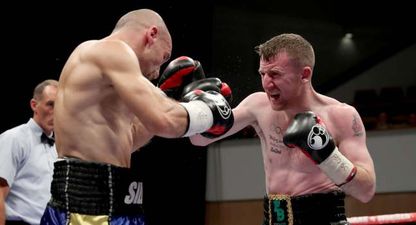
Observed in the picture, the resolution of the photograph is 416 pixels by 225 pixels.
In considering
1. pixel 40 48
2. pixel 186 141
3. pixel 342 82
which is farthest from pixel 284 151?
pixel 342 82

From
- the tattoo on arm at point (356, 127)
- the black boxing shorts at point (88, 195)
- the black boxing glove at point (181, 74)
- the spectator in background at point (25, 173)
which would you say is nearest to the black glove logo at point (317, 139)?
the tattoo on arm at point (356, 127)

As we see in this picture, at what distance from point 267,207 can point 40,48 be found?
144 inches

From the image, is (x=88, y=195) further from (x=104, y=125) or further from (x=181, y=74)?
(x=181, y=74)

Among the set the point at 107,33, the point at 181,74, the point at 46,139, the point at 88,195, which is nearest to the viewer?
the point at 88,195

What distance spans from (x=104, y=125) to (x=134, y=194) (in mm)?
248

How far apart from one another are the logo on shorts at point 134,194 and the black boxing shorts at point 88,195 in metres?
0.01

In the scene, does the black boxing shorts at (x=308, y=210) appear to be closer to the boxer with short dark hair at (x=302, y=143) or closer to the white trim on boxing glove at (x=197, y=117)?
the boxer with short dark hair at (x=302, y=143)

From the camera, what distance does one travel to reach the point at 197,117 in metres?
1.96

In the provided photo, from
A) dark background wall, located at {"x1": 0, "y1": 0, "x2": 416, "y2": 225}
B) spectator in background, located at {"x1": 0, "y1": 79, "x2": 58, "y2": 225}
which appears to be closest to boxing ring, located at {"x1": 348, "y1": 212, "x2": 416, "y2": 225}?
spectator in background, located at {"x1": 0, "y1": 79, "x2": 58, "y2": 225}

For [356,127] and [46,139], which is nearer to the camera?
[356,127]

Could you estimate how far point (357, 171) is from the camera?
227cm

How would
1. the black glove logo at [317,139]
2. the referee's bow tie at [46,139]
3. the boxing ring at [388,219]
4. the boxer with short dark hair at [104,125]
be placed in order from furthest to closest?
the referee's bow tie at [46,139] → the boxing ring at [388,219] → the black glove logo at [317,139] → the boxer with short dark hair at [104,125]

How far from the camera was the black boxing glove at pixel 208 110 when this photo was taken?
6.42 feet

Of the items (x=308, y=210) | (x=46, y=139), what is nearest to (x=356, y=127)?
(x=308, y=210)
